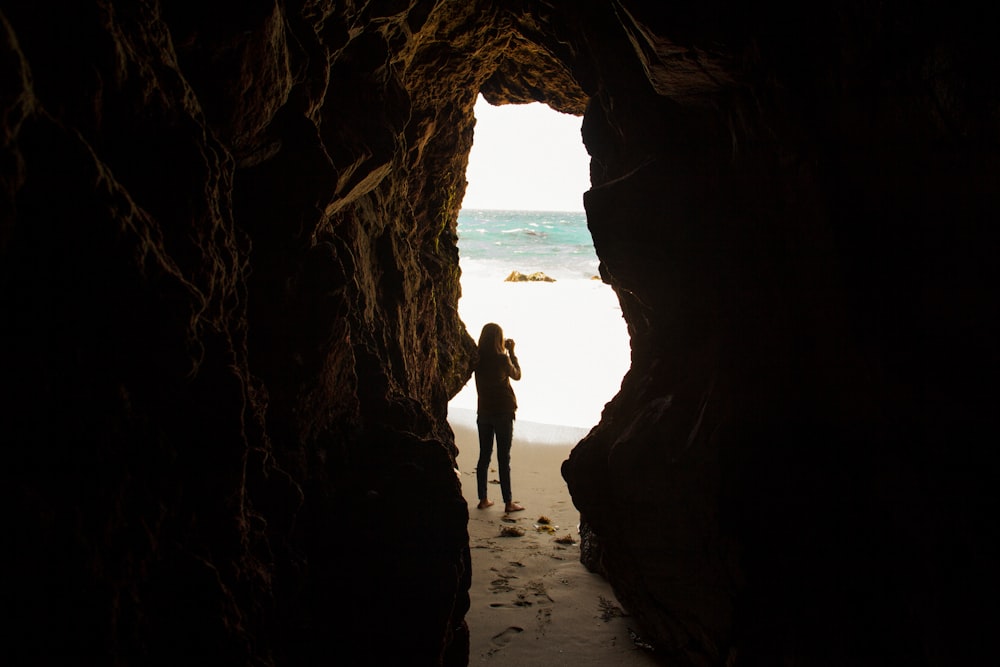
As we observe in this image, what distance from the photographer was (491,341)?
6.96 metres

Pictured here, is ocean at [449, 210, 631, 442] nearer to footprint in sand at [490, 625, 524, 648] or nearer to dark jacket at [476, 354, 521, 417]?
dark jacket at [476, 354, 521, 417]

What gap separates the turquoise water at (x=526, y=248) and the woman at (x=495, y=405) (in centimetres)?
2468

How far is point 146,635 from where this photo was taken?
198 cm

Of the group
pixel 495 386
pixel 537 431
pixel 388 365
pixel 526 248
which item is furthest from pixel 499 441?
pixel 526 248

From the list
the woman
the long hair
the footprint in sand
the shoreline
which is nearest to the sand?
the footprint in sand

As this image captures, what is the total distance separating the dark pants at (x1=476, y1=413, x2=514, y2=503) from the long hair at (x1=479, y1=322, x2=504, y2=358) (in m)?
0.72

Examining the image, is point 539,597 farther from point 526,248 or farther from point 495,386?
point 526,248

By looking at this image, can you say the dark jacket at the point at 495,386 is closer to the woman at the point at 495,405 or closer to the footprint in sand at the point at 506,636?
the woman at the point at 495,405

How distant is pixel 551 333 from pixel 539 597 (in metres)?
14.3

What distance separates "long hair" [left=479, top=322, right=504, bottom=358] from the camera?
6895 mm

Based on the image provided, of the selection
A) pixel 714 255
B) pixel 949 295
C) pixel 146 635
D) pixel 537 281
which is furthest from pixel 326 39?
pixel 537 281

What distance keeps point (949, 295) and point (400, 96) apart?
11.5 feet

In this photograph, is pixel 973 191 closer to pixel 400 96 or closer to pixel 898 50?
pixel 898 50

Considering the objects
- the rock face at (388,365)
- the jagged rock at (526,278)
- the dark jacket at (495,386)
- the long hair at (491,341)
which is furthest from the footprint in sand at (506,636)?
the jagged rock at (526,278)
